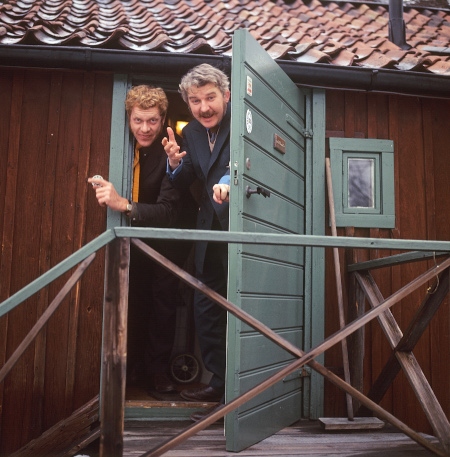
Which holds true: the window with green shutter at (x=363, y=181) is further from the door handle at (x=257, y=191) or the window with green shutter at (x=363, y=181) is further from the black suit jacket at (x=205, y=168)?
the door handle at (x=257, y=191)

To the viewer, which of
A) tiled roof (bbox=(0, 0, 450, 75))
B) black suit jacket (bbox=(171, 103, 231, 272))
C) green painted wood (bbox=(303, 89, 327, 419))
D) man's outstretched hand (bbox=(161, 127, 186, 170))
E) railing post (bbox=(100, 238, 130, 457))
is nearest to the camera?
railing post (bbox=(100, 238, 130, 457))

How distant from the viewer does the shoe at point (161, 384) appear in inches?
197

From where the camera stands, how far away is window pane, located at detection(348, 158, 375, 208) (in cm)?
518

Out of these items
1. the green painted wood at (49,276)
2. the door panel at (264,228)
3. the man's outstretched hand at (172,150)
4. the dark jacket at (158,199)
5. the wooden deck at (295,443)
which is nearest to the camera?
the green painted wood at (49,276)

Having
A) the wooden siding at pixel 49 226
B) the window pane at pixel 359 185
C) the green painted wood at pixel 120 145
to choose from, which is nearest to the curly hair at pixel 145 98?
the green painted wood at pixel 120 145

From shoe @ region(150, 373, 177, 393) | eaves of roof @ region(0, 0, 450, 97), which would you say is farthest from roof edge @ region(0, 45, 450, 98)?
shoe @ region(150, 373, 177, 393)

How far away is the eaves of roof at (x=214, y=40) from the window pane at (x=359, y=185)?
2.23ft

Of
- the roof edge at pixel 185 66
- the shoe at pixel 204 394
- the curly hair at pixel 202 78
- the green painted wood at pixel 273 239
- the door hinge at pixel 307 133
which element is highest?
the roof edge at pixel 185 66

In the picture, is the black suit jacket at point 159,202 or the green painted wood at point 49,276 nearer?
the green painted wood at point 49,276

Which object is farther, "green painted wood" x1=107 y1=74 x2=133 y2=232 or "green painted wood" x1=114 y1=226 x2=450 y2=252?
"green painted wood" x1=107 y1=74 x2=133 y2=232

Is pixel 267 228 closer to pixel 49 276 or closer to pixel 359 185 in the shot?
pixel 359 185

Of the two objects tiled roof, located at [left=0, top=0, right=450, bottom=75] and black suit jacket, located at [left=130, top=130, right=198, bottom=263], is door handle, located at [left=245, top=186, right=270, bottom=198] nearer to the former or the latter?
black suit jacket, located at [left=130, top=130, right=198, bottom=263]

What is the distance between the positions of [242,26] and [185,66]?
4.58ft

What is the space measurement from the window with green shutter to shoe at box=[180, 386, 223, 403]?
5.73ft
